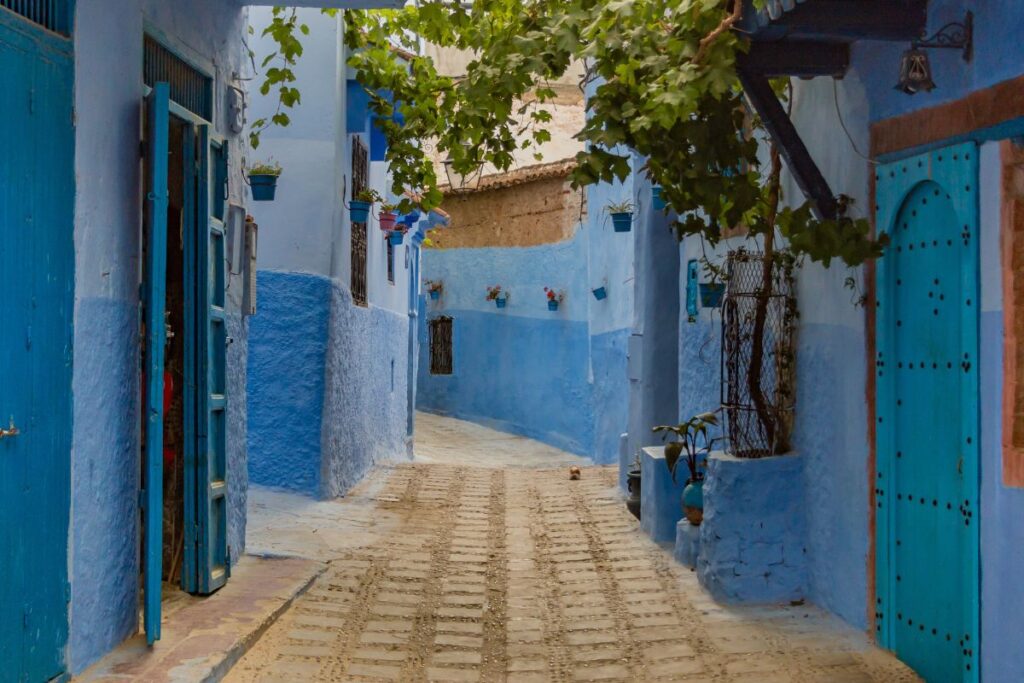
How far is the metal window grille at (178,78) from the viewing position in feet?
20.7

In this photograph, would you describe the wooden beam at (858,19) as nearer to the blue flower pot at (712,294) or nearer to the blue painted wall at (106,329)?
the blue painted wall at (106,329)

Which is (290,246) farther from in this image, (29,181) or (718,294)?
(29,181)

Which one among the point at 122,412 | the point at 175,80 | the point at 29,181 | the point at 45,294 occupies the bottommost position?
the point at 122,412

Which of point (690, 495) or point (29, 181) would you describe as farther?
point (690, 495)

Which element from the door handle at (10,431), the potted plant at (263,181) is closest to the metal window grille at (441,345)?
the potted plant at (263,181)

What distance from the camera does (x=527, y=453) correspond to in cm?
2053

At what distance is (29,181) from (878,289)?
4.06 meters

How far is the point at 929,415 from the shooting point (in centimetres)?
570

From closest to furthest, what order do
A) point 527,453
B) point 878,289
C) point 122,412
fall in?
point 122,412 < point 878,289 < point 527,453

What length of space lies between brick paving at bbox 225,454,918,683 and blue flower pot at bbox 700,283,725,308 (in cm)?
189

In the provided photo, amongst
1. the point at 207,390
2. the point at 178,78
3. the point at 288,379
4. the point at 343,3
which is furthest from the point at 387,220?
the point at 207,390

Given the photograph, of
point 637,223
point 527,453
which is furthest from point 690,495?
point 527,453

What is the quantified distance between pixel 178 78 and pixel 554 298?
580 inches

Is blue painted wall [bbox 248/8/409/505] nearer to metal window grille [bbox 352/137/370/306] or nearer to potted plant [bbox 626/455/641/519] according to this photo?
metal window grille [bbox 352/137/370/306]
